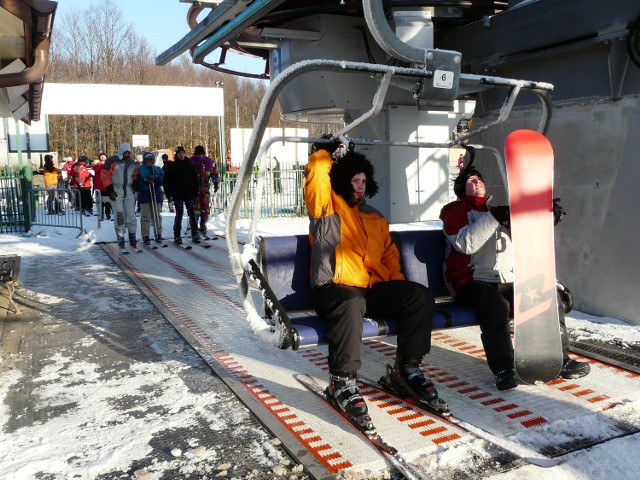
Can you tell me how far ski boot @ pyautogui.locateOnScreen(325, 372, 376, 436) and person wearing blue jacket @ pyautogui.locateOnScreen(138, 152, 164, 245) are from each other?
22.7 feet

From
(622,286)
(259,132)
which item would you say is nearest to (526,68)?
(622,286)

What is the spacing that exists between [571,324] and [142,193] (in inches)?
272

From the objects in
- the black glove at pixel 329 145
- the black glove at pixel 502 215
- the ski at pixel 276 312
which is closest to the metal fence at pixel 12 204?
the ski at pixel 276 312

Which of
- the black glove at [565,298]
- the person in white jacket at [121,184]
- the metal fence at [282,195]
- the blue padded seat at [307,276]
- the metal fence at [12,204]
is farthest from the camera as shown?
the metal fence at [282,195]

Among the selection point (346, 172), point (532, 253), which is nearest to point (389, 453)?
point (532, 253)

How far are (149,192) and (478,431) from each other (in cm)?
755

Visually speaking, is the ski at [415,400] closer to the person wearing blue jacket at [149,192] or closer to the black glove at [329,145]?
the black glove at [329,145]

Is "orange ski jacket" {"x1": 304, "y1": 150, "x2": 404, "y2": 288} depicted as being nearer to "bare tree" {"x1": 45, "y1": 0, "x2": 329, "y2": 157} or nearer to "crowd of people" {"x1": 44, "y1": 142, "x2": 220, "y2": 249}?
"crowd of people" {"x1": 44, "y1": 142, "x2": 220, "y2": 249}

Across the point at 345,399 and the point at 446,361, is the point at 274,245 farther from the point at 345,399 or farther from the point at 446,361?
the point at 446,361

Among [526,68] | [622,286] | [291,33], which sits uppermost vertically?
[291,33]

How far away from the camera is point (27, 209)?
12.0m

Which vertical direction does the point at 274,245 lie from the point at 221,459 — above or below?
above

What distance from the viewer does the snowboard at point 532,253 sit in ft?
10.2

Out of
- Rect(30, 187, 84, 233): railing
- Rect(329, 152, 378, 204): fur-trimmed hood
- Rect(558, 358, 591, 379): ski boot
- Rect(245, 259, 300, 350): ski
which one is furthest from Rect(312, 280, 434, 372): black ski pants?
Rect(30, 187, 84, 233): railing
